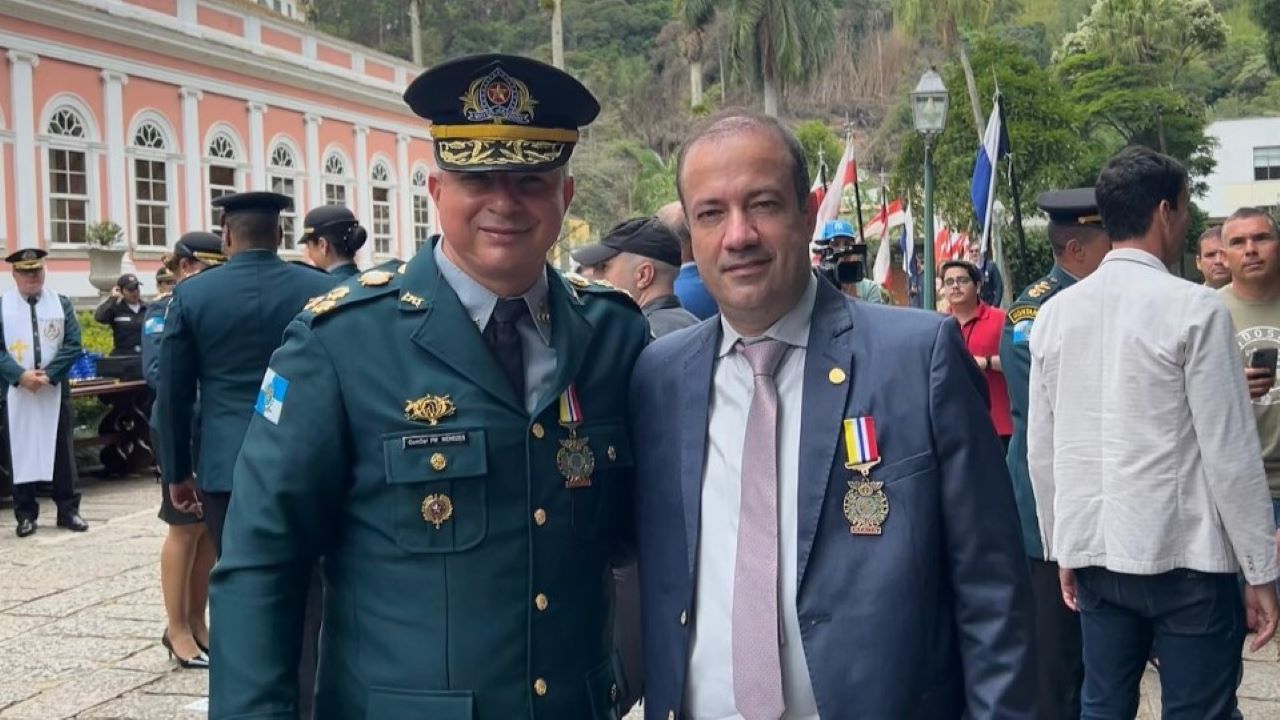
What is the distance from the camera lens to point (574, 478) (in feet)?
7.61

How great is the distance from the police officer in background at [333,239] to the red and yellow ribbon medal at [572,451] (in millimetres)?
3859

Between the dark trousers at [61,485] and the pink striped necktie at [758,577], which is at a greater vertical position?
the pink striped necktie at [758,577]

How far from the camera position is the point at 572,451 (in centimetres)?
232

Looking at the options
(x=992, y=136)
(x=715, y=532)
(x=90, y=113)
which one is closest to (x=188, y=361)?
(x=715, y=532)

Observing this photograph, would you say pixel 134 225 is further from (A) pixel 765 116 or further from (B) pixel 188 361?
(A) pixel 765 116

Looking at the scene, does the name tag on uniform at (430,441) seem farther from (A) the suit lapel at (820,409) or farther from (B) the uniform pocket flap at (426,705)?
(A) the suit lapel at (820,409)

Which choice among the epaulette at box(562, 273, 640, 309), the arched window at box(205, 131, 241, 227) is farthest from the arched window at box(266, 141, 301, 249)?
the epaulette at box(562, 273, 640, 309)

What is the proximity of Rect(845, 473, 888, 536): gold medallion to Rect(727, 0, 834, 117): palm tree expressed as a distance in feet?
132

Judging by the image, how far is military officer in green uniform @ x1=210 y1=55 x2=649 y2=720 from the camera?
218 cm

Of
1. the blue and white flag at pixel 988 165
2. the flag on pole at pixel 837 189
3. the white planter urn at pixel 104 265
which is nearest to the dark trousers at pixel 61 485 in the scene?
the flag on pole at pixel 837 189

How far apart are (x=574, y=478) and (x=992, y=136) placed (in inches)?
321

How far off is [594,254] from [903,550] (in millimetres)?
3545

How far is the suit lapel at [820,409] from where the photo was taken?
2.09m

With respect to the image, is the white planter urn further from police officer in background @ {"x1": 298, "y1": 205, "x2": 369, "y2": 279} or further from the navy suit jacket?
the navy suit jacket
